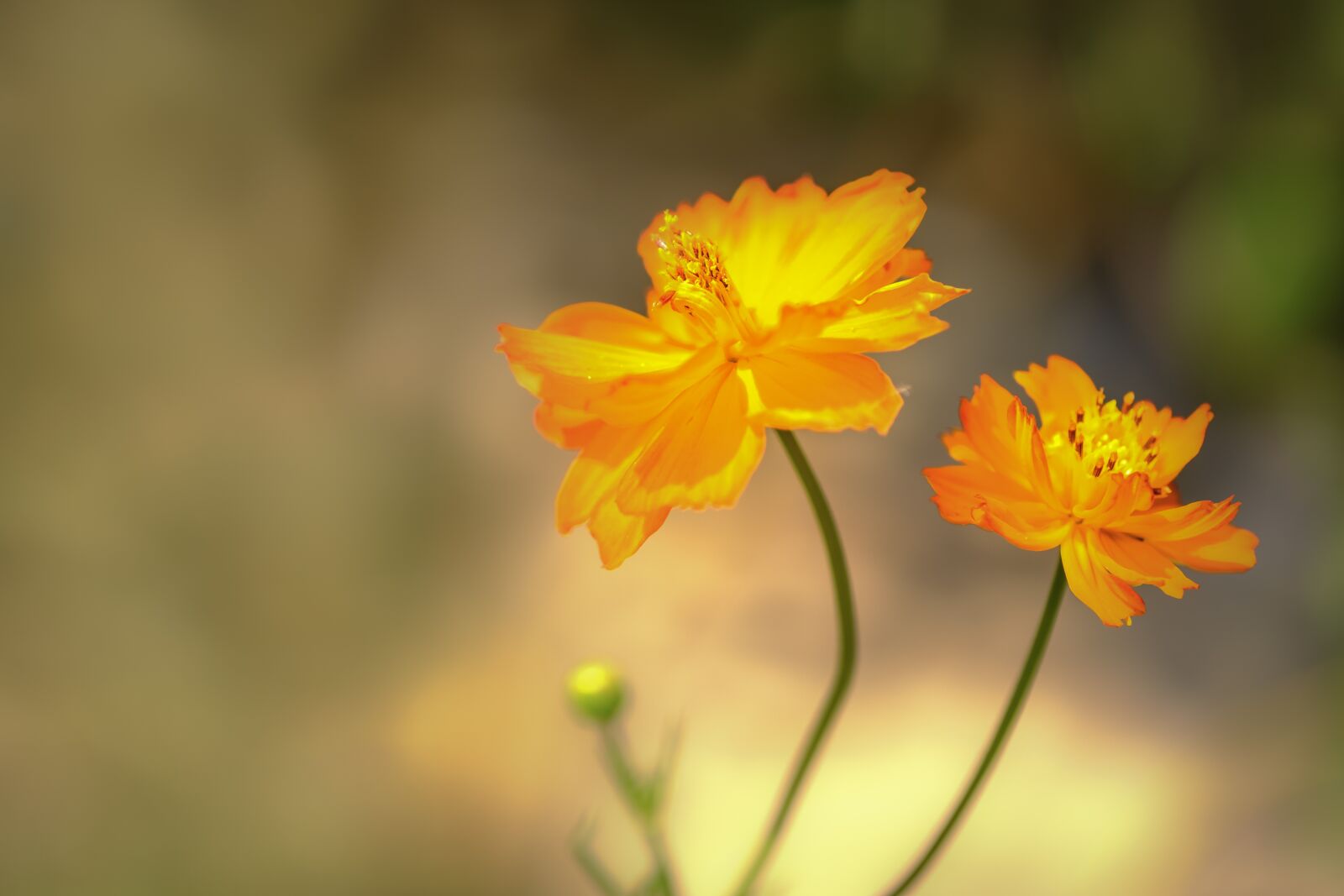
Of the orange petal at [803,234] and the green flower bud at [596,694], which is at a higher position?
the orange petal at [803,234]

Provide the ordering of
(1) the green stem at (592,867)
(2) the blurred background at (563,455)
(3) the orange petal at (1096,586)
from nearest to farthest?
(3) the orange petal at (1096,586) < (1) the green stem at (592,867) < (2) the blurred background at (563,455)

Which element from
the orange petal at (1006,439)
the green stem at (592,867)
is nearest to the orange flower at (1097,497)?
the orange petal at (1006,439)

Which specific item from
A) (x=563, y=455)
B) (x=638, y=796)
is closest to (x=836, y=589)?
(x=638, y=796)

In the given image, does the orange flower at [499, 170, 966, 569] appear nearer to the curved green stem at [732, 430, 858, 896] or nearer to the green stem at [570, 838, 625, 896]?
the curved green stem at [732, 430, 858, 896]

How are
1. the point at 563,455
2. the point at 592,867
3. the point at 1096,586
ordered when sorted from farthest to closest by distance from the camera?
the point at 563,455, the point at 592,867, the point at 1096,586

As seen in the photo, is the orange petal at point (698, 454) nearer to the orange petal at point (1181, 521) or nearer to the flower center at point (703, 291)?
the flower center at point (703, 291)

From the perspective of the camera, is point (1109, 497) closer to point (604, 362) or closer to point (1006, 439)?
point (1006, 439)
